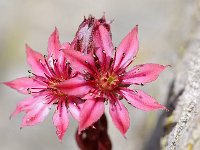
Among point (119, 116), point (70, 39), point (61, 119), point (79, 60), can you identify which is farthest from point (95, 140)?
point (70, 39)

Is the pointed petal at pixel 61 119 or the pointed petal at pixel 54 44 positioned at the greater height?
the pointed petal at pixel 54 44

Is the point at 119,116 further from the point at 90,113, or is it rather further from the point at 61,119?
the point at 61,119

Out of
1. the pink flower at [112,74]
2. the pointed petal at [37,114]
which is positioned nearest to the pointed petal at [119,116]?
the pink flower at [112,74]

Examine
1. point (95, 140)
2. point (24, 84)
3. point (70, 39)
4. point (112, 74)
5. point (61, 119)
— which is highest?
point (70, 39)

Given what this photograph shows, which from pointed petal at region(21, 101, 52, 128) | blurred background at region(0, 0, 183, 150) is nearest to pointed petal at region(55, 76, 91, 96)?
pointed petal at region(21, 101, 52, 128)

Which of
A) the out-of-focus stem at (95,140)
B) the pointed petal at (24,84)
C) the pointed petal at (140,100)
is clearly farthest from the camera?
the out-of-focus stem at (95,140)

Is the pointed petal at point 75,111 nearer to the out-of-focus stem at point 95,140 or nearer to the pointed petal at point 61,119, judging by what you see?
the pointed petal at point 61,119

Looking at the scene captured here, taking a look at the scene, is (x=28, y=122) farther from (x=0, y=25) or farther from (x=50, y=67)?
(x=0, y=25)

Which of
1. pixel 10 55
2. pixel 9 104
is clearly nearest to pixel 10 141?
pixel 9 104

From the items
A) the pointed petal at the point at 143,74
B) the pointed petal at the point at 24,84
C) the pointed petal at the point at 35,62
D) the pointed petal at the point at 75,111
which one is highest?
the pointed petal at the point at 35,62
